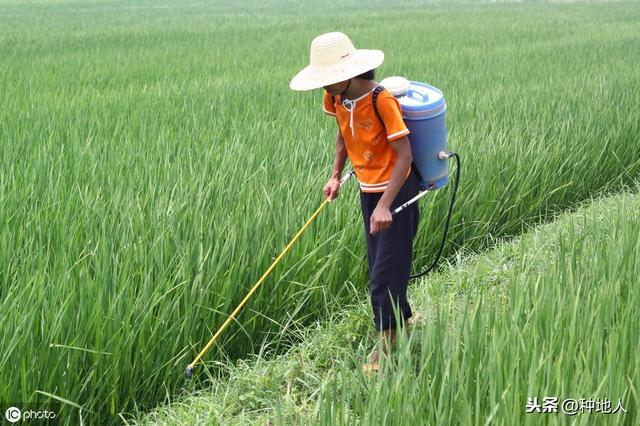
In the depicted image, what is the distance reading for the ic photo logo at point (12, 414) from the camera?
1926 millimetres

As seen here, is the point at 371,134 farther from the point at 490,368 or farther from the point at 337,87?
the point at 490,368

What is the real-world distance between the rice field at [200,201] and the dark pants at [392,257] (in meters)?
0.36

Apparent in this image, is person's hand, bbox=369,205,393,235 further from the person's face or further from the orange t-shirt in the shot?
the person's face

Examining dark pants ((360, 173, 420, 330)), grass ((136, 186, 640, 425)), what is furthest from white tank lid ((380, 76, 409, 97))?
grass ((136, 186, 640, 425))

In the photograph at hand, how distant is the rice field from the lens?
2.18 metres

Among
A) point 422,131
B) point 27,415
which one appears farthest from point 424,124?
point 27,415

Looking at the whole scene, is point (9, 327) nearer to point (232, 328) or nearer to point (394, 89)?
point (232, 328)

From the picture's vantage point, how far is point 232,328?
2.59 m

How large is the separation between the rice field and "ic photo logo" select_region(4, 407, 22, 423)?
0.05m

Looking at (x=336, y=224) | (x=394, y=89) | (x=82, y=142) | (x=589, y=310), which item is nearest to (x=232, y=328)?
(x=336, y=224)

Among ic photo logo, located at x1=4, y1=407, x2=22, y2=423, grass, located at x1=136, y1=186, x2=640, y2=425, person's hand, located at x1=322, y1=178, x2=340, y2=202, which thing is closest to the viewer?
grass, located at x1=136, y1=186, x2=640, y2=425

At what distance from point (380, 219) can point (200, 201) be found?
1049 mm

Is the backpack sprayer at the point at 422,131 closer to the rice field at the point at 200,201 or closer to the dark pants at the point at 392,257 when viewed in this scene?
the dark pants at the point at 392,257

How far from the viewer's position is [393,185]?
223cm
